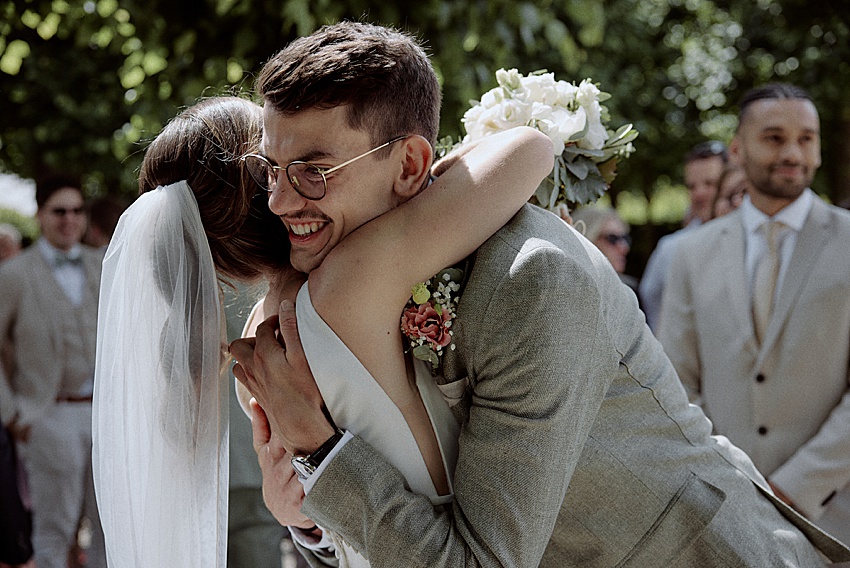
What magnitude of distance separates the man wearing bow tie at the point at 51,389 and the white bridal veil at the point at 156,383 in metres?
4.02

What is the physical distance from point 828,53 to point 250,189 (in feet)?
26.5

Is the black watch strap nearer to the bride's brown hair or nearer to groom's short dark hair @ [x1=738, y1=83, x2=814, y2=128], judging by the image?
the bride's brown hair

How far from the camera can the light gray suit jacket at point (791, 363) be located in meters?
4.23

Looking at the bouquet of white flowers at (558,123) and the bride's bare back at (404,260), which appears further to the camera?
the bouquet of white flowers at (558,123)

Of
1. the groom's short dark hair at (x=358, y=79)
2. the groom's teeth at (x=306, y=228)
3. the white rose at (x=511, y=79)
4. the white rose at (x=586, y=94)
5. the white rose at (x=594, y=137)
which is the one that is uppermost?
the groom's short dark hair at (x=358, y=79)

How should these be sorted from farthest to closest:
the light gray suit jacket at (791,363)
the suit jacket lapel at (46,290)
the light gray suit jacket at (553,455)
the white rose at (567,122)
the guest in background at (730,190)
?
1. the suit jacket lapel at (46,290)
2. the guest in background at (730,190)
3. the light gray suit jacket at (791,363)
4. the white rose at (567,122)
5. the light gray suit jacket at (553,455)

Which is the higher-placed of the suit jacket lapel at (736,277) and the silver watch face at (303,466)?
the silver watch face at (303,466)

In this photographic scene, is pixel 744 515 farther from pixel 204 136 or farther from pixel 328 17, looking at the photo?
pixel 328 17

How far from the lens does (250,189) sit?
2.38m

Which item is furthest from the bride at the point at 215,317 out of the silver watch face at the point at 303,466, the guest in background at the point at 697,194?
the guest in background at the point at 697,194

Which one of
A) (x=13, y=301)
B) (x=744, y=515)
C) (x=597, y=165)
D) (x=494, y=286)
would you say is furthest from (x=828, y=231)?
(x=13, y=301)

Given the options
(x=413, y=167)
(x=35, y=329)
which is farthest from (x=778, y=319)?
(x=35, y=329)

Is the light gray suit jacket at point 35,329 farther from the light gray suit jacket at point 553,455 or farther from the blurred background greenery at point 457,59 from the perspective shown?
the light gray suit jacket at point 553,455

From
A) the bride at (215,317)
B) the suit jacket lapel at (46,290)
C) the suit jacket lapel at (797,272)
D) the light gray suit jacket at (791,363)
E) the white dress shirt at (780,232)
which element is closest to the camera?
the bride at (215,317)
